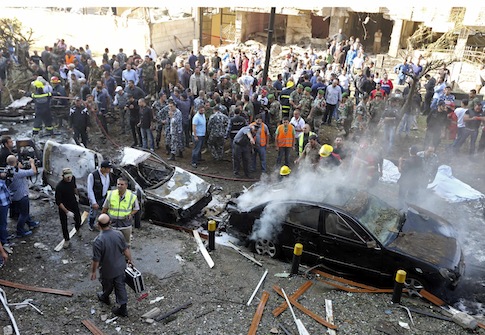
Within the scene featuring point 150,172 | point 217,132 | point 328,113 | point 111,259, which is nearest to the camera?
point 111,259

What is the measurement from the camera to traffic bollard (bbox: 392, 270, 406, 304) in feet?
21.4

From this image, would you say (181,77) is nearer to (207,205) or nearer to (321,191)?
(207,205)

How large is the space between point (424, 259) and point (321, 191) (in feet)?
7.02

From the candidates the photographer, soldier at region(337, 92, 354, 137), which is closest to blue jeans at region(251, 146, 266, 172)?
soldier at region(337, 92, 354, 137)

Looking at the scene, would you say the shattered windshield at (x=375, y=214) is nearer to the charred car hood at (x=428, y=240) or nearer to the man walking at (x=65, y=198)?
the charred car hood at (x=428, y=240)

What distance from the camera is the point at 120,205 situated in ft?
24.1

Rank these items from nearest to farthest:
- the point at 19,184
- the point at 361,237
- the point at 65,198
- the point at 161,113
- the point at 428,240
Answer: the point at 361,237
the point at 428,240
the point at 65,198
the point at 19,184
the point at 161,113

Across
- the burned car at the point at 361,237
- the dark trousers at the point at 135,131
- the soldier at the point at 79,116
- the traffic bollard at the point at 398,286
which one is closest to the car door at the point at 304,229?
the burned car at the point at 361,237

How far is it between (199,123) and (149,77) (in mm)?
5647

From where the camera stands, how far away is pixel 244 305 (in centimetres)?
669

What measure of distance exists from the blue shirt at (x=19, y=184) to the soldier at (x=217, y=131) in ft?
17.6

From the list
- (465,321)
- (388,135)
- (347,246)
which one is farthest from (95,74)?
(465,321)

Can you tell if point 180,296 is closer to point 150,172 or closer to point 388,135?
point 150,172

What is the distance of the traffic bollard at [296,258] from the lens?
7.25 m
